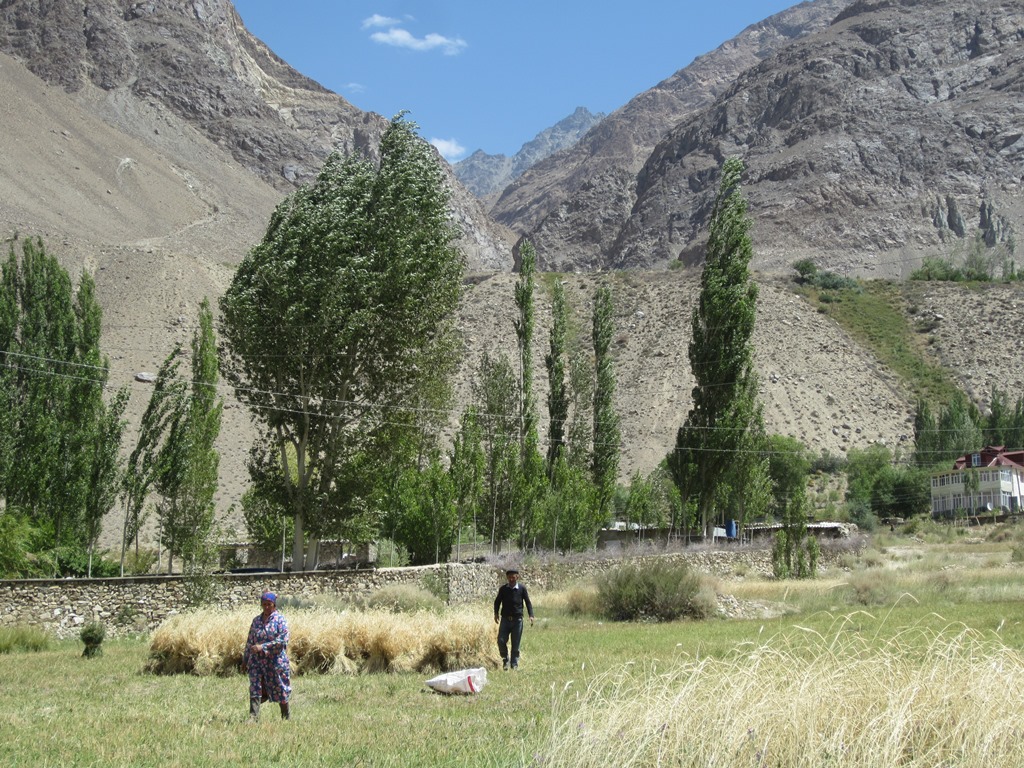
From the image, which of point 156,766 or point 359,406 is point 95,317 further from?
point 156,766

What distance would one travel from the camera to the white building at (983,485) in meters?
63.8

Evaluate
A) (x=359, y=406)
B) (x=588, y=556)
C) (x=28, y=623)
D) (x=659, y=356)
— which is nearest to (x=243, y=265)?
(x=359, y=406)

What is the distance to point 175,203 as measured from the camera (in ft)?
416

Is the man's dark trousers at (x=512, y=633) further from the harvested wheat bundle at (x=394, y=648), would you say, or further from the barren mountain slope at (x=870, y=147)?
the barren mountain slope at (x=870, y=147)

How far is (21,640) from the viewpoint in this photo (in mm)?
17578

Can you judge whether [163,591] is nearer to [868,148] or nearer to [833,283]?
[833,283]

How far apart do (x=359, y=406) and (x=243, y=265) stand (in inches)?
183

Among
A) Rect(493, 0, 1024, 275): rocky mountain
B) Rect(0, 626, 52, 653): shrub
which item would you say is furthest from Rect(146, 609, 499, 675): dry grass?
Rect(493, 0, 1024, 275): rocky mountain

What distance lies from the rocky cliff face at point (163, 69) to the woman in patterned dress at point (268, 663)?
490 ft

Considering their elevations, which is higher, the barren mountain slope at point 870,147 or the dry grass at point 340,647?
the barren mountain slope at point 870,147

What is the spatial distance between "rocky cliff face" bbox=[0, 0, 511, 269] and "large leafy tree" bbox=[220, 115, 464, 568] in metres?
133

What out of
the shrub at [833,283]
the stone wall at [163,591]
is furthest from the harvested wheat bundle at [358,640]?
the shrub at [833,283]

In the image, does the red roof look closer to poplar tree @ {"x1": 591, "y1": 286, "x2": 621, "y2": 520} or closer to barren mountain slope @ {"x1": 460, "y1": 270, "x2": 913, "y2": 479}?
barren mountain slope @ {"x1": 460, "y1": 270, "x2": 913, "y2": 479}

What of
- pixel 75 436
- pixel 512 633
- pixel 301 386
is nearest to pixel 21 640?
pixel 301 386
